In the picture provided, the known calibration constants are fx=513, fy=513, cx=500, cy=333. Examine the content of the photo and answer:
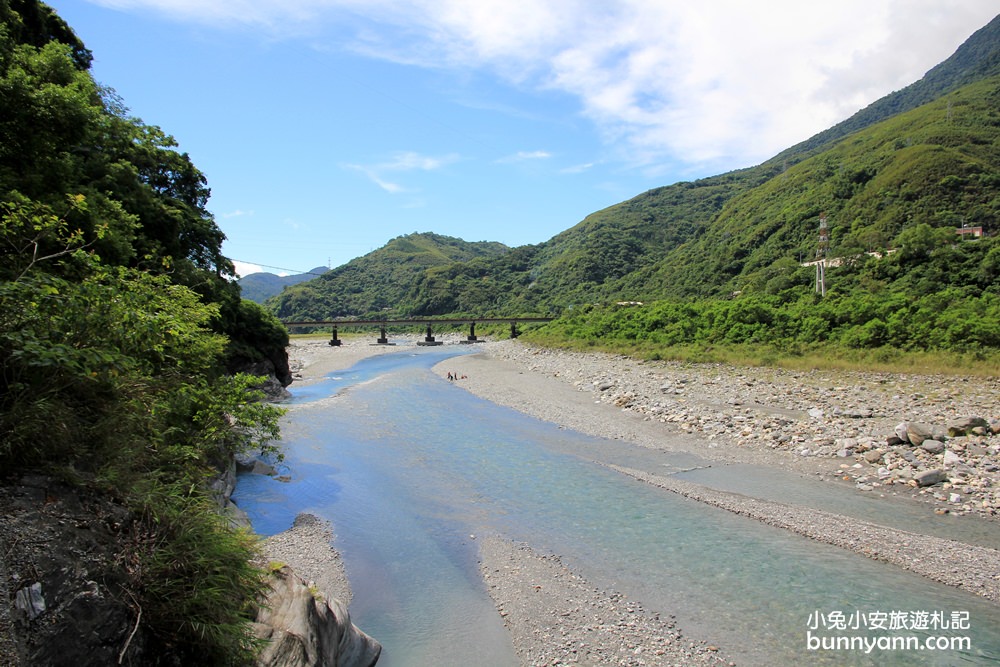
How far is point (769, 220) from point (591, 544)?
9062 centimetres

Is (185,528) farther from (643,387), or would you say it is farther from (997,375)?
(997,375)

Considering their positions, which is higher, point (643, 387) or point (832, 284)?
Result: point (832, 284)

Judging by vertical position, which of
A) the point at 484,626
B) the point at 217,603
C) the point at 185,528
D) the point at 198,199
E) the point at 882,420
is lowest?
the point at 484,626

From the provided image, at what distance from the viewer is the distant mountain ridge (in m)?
61.7

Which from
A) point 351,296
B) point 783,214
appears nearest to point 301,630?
point 783,214

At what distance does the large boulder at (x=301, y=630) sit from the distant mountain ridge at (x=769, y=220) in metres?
56.2

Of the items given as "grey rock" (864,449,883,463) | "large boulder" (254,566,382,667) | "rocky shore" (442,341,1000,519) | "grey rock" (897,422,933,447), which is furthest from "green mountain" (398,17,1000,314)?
"large boulder" (254,566,382,667)

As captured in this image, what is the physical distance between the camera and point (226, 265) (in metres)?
29.2

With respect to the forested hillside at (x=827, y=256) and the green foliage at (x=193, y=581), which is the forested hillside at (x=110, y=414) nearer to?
the green foliage at (x=193, y=581)

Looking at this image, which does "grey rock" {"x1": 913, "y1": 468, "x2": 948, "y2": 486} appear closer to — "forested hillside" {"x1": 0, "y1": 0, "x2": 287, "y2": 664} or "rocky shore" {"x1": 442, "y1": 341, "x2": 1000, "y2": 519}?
"rocky shore" {"x1": 442, "y1": 341, "x2": 1000, "y2": 519}

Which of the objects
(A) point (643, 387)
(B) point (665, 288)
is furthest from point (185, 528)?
(B) point (665, 288)

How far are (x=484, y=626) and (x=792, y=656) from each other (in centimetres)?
464

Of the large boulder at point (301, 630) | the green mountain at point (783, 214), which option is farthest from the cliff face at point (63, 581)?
the green mountain at point (783, 214)

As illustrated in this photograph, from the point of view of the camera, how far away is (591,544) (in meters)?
11.0
